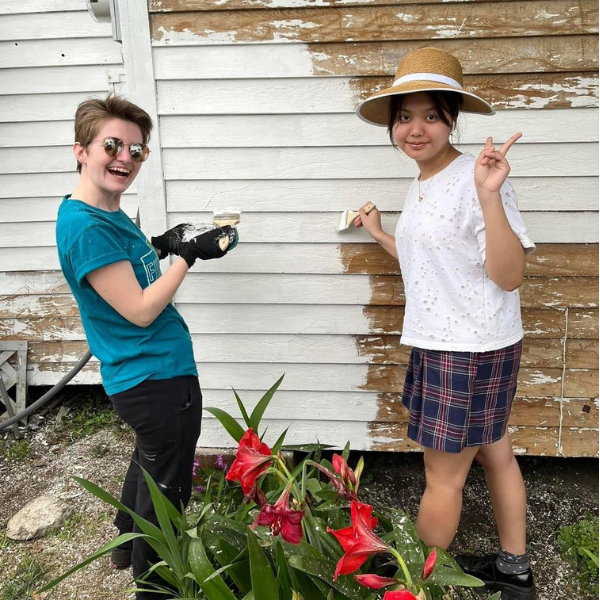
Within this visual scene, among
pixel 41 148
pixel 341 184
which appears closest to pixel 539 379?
pixel 341 184

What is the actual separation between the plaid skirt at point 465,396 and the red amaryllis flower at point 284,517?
0.72 m

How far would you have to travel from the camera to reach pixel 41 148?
11.3ft

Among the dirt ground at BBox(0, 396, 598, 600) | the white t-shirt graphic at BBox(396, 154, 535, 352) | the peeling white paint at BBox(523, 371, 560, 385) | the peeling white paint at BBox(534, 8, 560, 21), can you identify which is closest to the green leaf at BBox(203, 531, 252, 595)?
the dirt ground at BBox(0, 396, 598, 600)

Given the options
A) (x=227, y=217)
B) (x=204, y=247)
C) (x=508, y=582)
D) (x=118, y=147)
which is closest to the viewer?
(x=118, y=147)

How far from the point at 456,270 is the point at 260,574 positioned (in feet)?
3.32

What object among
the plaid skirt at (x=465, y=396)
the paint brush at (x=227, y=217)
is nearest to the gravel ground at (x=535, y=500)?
the plaid skirt at (x=465, y=396)

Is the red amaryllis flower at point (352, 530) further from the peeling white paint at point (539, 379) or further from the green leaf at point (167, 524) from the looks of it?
the peeling white paint at point (539, 379)

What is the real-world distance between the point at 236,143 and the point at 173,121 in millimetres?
272

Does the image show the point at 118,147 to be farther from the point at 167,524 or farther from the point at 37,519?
the point at 37,519

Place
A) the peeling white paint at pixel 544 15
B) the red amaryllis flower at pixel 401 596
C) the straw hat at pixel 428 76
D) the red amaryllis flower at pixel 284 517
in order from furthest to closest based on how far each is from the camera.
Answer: the peeling white paint at pixel 544 15, the straw hat at pixel 428 76, the red amaryllis flower at pixel 284 517, the red amaryllis flower at pixel 401 596

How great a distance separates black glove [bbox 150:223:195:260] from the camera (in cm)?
231

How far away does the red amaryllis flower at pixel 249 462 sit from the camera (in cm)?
133

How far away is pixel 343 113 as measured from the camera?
2404 mm

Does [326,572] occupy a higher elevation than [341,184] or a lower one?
lower
